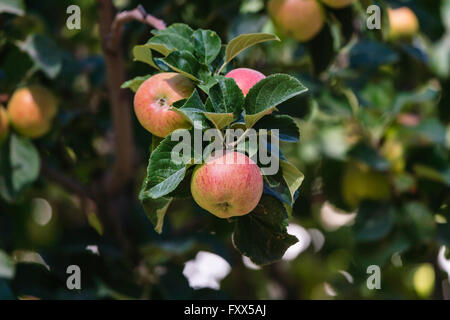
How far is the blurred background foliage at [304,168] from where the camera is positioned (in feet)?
4.56

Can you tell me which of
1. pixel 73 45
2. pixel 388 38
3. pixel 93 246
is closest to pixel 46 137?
pixel 93 246

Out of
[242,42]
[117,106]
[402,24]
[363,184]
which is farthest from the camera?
[402,24]

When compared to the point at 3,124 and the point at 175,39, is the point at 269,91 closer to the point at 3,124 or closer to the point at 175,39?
the point at 175,39

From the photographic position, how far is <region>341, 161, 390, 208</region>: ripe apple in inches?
63.6

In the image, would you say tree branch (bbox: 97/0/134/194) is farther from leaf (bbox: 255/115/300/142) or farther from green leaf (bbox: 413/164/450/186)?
green leaf (bbox: 413/164/450/186)

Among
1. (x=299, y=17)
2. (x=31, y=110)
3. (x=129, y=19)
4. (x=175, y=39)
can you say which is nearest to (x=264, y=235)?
(x=175, y=39)

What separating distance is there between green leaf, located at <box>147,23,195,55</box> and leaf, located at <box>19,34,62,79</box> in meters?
0.50

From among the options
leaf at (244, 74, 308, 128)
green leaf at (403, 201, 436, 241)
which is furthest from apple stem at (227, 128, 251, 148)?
green leaf at (403, 201, 436, 241)

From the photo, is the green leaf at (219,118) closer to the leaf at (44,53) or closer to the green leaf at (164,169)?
the green leaf at (164,169)

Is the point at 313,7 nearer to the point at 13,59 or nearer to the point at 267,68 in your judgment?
the point at 267,68

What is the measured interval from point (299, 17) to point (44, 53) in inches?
22.6

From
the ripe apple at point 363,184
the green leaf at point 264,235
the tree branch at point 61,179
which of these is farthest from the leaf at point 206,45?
the ripe apple at point 363,184

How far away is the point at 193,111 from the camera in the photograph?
30.3 inches

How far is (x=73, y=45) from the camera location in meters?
1.89
